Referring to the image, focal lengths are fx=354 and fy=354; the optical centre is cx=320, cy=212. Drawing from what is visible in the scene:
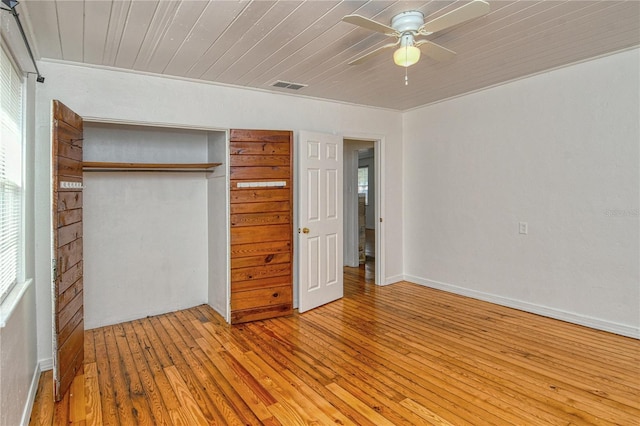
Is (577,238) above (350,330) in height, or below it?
above

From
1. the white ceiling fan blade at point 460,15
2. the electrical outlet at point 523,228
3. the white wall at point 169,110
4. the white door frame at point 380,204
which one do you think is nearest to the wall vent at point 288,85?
the white wall at point 169,110

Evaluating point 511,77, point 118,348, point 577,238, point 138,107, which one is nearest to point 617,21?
point 511,77

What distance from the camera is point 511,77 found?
387 cm

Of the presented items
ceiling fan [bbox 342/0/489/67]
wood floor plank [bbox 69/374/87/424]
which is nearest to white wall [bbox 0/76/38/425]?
wood floor plank [bbox 69/374/87/424]

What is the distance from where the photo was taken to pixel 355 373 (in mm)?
2736

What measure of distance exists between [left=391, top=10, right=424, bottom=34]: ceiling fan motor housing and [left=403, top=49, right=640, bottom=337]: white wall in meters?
2.18

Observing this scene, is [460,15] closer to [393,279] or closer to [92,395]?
[92,395]

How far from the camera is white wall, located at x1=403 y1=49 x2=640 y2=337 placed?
10.9ft

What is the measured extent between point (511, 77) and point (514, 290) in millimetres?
2411

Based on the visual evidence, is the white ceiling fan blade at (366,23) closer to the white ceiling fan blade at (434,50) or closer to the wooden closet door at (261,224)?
the white ceiling fan blade at (434,50)

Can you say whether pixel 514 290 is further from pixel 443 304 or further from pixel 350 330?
pixel 350 330

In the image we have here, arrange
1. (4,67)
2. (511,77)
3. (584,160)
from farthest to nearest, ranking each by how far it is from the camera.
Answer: (511,77)
(584,160)
(4,67)

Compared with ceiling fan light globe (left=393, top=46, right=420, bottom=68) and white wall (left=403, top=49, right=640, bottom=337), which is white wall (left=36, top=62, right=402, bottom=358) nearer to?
white wall (left=403, top=49, right=640, bottom=337)

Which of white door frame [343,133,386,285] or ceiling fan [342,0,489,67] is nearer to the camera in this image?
ceiling fan [342,0,489,67]
